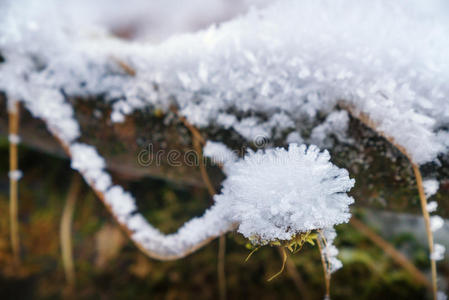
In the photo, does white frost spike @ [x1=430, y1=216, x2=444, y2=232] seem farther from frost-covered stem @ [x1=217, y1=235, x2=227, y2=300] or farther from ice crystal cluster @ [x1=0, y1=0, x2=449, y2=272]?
frost-covered stem @ [x1=217, y1=235, x2=227, y2=300]

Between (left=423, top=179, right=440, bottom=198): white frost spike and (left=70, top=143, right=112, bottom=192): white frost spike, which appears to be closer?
(left=423, top=179, right=440, bottom=198): white frost spike

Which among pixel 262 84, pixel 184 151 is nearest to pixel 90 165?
pixel 184 151

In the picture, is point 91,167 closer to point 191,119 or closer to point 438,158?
point 191,119

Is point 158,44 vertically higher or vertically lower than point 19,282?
higher

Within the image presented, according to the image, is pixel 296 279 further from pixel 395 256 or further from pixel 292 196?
pixel 292 196

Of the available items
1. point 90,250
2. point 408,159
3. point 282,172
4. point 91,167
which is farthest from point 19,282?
point 408,159

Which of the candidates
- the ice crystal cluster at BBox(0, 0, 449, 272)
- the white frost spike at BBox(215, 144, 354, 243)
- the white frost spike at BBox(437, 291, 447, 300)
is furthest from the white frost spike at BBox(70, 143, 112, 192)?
the white frost spike at BBox(437, 291, 447, 300)
